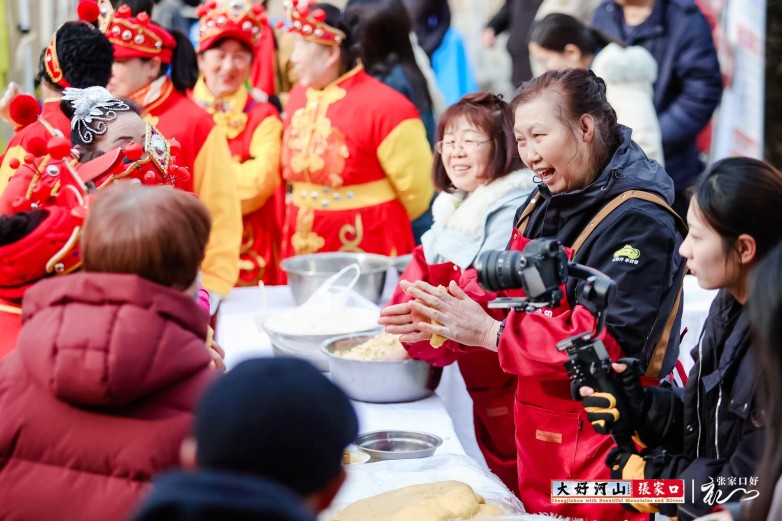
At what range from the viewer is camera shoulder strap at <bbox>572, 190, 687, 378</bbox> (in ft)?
7.91

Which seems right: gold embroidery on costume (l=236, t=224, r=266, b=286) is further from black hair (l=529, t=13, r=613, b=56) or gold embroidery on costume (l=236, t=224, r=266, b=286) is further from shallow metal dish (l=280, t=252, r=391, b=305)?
black hair (l=529, t=13, r=613, b=56)

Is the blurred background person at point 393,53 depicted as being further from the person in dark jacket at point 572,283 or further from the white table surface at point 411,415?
the person in dark jacket at point 572,283

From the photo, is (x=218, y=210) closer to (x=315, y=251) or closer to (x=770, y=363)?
(x=315, y=251)

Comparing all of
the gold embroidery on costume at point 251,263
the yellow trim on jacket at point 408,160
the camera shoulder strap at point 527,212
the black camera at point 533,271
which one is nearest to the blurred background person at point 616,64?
the yellow trim on jacket at point 408,160

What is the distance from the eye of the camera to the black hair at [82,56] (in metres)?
3.09

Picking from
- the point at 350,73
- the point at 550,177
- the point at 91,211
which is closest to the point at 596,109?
the point at 550,177

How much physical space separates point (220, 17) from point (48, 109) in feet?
6.58

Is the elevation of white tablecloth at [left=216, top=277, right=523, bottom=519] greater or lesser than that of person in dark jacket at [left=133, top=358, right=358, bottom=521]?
lesser

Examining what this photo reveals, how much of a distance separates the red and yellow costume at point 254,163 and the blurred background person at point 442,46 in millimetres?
2161

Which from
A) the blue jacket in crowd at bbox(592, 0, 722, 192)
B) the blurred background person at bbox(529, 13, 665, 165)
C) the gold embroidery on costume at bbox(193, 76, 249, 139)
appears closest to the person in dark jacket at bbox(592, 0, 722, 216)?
the blue jacket in crowd at bbox(592, 0, 722, 192)

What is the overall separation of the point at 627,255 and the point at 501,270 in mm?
468

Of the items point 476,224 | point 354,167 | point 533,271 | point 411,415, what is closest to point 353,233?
point 354,167

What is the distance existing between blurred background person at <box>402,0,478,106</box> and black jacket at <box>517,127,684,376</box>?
172 inches

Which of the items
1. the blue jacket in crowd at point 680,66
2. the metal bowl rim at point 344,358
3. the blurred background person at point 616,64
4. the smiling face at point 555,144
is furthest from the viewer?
the blue jacket in crowd at point 680,66
